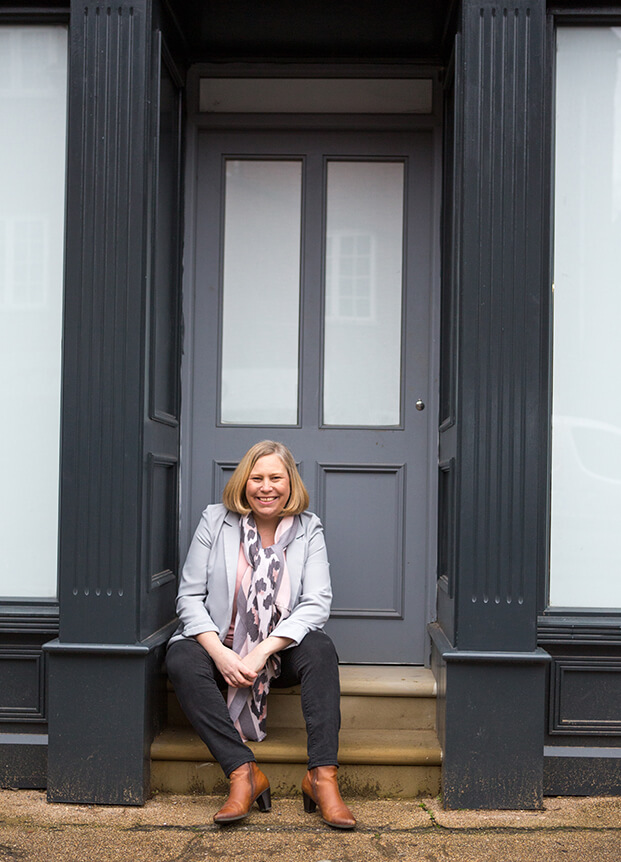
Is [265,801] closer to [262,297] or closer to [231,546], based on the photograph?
[231,546]

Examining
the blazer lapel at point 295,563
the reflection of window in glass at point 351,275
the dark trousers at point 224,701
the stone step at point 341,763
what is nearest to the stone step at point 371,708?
the stone step at point 341,763

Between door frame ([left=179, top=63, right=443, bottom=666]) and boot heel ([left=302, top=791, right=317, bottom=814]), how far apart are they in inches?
35.7

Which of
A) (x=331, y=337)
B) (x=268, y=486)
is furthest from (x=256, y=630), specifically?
(x=331, y=337)

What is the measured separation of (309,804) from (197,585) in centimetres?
85

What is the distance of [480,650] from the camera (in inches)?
120

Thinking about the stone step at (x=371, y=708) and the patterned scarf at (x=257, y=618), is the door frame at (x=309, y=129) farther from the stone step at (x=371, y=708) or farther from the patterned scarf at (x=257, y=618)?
the patterned scarf at (x=257, y=618)

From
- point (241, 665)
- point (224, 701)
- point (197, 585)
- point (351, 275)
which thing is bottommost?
point (224, 701)

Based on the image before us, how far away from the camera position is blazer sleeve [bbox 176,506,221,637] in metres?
3.14

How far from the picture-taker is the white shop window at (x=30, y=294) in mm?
3289

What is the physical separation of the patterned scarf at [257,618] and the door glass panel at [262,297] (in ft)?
2.53

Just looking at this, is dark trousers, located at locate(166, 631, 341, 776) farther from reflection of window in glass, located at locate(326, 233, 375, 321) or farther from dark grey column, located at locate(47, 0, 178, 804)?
reflection of window in glass, located at locate(326, 233, 375, 321)

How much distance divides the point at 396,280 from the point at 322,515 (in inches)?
41.9

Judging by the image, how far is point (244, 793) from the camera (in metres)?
2.88

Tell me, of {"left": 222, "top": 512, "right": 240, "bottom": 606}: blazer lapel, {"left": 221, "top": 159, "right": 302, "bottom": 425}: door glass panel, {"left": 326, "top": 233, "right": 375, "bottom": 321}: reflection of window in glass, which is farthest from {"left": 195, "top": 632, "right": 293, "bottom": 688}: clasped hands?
{"left": 326, "top": 233, "right": 375, "bottom": 321}: reflection of window in glass
